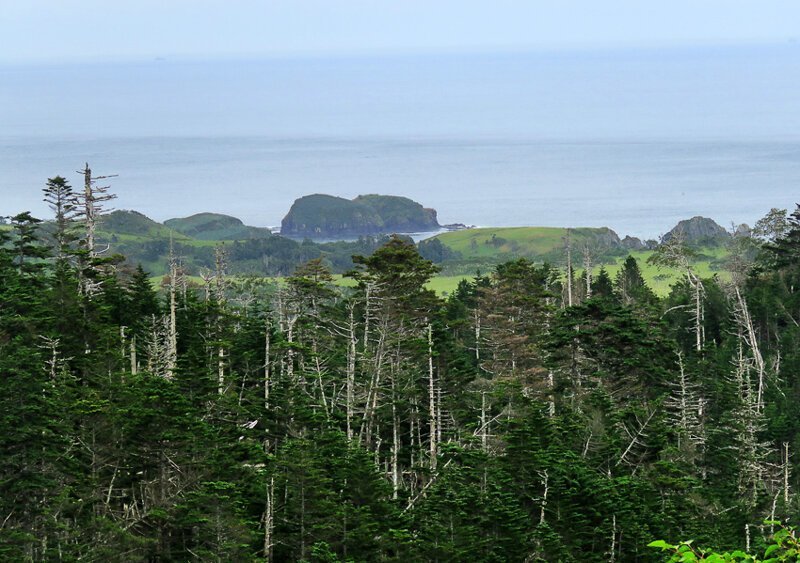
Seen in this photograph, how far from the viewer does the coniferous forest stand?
32.3 meters

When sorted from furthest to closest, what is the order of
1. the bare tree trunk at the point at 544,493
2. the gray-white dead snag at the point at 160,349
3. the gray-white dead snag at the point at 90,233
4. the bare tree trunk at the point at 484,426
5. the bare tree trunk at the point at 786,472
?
the gray-white dead snag at the point at 90,233
the bare tree trunk at the point at 786,472
the bare tree trunk at the point at 484,426
the gray-white dead snag at the point at 160,349
the bare tree trunk at the point at 544,493

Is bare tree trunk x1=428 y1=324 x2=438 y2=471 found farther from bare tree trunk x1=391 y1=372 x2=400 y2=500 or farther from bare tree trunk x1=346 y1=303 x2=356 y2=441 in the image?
bare tree trunk x1=346 y1=303 x2=356 y2=441

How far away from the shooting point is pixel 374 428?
45.9m

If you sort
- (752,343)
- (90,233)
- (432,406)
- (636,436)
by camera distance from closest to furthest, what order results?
(636,436)
(432,406)
(90,233)
(752,343)

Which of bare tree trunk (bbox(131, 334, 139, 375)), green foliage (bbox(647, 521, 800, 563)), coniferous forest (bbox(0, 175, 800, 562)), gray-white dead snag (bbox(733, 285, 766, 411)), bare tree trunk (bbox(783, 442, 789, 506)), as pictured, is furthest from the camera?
gray-white dead snag (bbox(733, 285, 766, 411))

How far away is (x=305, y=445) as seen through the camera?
35.4m

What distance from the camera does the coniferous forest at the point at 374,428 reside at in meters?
32.3

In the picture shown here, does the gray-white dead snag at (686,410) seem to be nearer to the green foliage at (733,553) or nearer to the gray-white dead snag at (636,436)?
the gray-white dead snag at (636,436)

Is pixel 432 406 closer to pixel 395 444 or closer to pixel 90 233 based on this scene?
pixel 395 444

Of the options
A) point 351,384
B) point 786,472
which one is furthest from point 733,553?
point 786,472

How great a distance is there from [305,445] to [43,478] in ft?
25.1

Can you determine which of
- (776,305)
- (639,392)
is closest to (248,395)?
(639,392)

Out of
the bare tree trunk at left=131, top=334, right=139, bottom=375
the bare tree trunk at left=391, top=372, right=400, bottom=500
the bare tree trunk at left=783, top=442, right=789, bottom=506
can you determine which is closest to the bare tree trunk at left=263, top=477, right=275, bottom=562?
the bare tree trunk at left=391, top=372, right=400, bottom=500

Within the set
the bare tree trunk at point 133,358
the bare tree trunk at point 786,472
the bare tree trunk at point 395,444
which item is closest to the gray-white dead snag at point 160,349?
the bare tree trunk at point 133,358
